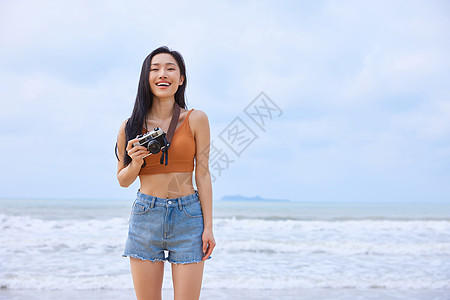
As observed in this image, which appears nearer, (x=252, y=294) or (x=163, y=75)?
(x=163, y=75)

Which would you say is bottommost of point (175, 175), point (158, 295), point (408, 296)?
point (408, 296)

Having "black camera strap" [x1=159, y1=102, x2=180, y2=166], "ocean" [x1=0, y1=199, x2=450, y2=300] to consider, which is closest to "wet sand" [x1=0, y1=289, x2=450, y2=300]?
"ocean" [x1=0, y1=199, x2=450, y2=300]

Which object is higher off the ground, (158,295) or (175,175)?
(175,175)

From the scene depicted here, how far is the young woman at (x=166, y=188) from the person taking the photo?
2.06 metres

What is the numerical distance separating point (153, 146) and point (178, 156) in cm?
22

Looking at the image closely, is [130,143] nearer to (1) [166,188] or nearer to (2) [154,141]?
(2) [154,141]

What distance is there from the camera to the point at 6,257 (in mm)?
6961

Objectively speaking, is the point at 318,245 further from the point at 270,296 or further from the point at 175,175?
the point at 175,175

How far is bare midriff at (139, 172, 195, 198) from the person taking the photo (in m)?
2.11

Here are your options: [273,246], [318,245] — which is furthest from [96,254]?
[318,245]

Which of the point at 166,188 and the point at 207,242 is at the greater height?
the point at 166,188

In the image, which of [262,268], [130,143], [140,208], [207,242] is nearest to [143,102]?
[130,143]

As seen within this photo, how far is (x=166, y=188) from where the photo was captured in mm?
2115

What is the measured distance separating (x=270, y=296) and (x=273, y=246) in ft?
12.1
